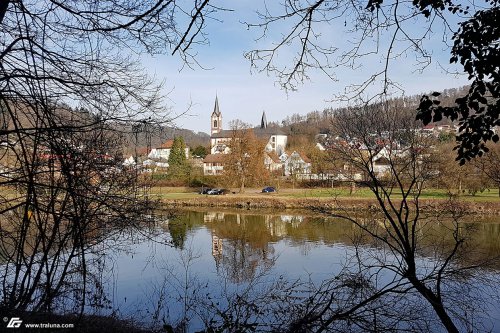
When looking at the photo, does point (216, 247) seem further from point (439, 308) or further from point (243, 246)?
point (439, 308)

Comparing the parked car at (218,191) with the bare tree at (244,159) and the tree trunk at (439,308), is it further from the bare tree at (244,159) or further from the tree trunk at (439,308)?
the tree trunk at (439,308)

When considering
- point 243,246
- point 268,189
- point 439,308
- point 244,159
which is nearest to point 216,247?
point 243,246

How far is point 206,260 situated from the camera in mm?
12422

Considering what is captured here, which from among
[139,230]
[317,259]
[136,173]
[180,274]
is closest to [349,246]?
[317,259]

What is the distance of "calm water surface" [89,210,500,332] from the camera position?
784cm

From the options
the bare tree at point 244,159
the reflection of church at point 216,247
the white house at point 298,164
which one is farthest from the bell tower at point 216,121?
the reflection of church at point 216,247

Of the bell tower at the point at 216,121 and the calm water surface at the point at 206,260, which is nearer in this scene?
the calm water surface at the point at 206,260

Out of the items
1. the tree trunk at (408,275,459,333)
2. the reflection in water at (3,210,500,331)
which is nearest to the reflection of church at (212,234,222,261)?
the reflection in water at (3,210,500,331)

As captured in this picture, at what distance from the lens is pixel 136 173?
565cm

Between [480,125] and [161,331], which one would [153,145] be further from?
[161,331]

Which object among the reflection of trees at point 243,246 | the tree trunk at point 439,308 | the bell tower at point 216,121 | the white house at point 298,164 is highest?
the bell tower at point 216,121

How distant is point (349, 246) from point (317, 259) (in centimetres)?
165

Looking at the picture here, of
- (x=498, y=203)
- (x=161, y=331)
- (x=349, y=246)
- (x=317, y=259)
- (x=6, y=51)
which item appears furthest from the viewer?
(x=498, y=203)

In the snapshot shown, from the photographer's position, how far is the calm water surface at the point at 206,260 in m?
7.84
